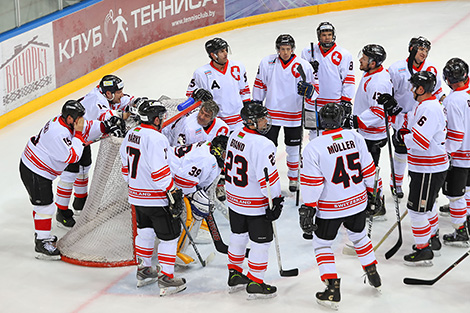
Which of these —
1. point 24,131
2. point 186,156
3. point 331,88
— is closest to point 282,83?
point 331,88

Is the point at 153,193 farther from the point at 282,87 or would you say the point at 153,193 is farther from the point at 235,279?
the point at 282,87

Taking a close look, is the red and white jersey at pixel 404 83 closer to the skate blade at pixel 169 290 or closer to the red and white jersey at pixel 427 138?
the red and white jersey at pixel 427 138

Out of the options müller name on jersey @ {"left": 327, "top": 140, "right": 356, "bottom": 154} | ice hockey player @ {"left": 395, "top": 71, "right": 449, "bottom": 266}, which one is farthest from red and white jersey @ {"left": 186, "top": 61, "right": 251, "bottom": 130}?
müller name on jersey @ {"left": 327, "top": 140, "right": 356, "bottom": 154}

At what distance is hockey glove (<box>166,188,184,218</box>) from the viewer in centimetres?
526

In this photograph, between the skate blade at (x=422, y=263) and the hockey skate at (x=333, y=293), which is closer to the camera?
the hockey skate at (x=333, y=293)

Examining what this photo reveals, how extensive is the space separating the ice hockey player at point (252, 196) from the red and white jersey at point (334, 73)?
2.04m

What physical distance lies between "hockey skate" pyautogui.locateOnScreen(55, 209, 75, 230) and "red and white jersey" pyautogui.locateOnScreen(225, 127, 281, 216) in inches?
72.4

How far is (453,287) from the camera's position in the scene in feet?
18.0

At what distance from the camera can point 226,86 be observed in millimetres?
6992

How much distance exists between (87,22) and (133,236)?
4369mm

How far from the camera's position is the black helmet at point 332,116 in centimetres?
499

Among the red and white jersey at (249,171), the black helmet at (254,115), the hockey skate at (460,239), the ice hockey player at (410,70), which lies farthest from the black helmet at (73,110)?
the hockey skate at (460,239)

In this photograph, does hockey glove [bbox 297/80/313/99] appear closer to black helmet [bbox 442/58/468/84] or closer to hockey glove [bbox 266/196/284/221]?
black helmet [bbox 442/58/468/84]

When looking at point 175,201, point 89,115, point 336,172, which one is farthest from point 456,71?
point 89,115
